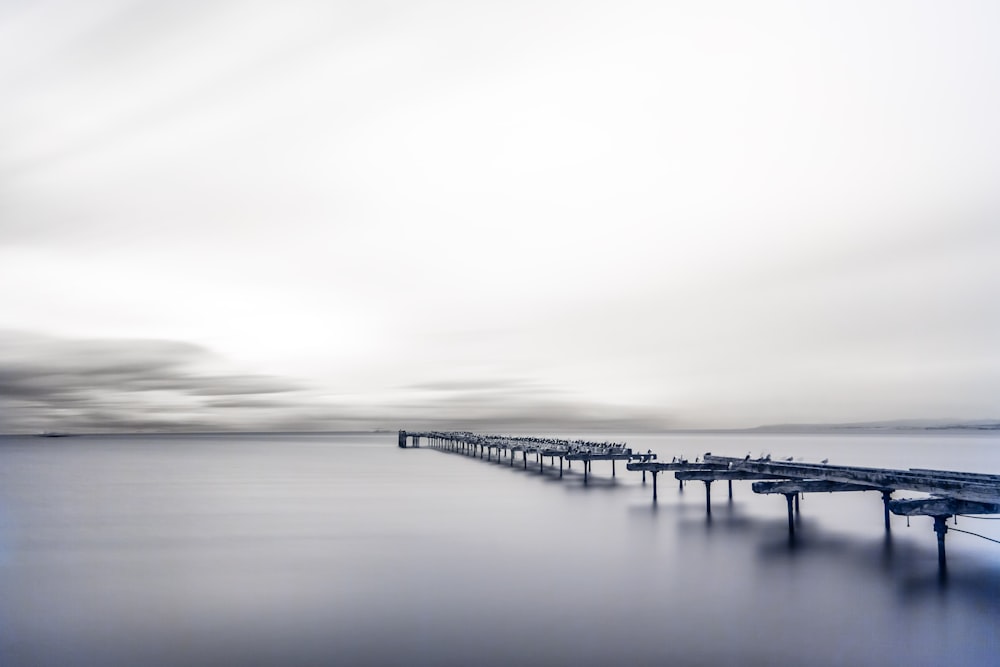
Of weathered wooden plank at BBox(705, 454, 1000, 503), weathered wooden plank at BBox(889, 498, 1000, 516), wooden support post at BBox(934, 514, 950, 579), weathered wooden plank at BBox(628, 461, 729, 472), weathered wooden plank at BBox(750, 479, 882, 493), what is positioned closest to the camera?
weathered wooden plank at BBox(889, 498, 1000, 516)

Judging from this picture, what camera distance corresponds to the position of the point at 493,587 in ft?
69.4

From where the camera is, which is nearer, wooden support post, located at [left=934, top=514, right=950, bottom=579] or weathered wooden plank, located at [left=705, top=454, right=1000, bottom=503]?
weathered wooden plank, located at [left=705, top=454, right=1000, bottom=503]

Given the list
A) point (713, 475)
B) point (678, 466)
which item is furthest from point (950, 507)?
point (678, 466)

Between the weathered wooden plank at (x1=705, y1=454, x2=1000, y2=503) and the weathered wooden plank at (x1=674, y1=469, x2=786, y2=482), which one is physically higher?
the weathered wooden plank at (x1=705, y1=454, x2=1000, y2=503)

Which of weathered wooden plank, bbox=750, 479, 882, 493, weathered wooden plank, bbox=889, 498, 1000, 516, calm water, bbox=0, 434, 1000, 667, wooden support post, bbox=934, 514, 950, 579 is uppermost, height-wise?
weathered wooden plank, bbox=889, 498, 1000, 516

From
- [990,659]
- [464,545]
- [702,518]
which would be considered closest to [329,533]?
[464,545]

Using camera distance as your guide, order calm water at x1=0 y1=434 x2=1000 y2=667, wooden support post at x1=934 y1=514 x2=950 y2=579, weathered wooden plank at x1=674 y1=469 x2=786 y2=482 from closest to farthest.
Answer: calm water at x1=0 y1=434 x2=1000 y2=667
wooden support post at x1=934 y1=514 x2=950 y2=579
weathered wooden plank at x1=674 y1=469 x2=786 y2=482

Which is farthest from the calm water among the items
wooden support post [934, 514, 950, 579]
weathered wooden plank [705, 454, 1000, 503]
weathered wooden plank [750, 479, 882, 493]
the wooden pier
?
weathered wooden plank [705, 454, 1000, 503]

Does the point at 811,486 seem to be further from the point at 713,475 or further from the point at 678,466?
the point at 678,466

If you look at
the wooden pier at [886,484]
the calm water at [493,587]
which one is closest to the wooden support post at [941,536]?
the wooden pier at [886,484]

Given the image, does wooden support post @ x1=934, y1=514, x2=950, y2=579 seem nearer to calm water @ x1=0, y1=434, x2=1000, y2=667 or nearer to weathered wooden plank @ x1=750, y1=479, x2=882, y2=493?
calm water @ x1=0, y1=434, x2=1000, y2=667

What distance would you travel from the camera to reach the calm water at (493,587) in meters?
15.5

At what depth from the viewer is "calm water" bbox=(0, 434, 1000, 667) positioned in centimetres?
1549

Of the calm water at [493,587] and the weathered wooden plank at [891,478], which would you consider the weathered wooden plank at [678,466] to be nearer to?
the calm water at [493,587]
